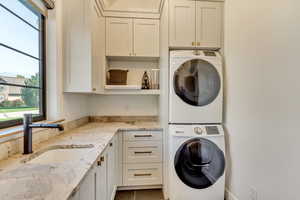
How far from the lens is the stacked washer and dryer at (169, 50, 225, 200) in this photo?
193 cm

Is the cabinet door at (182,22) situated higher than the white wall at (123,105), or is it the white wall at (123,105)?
the cabinet door at (182,22)

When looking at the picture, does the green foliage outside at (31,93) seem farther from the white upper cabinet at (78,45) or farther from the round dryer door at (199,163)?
the round dryer door at (199,163)

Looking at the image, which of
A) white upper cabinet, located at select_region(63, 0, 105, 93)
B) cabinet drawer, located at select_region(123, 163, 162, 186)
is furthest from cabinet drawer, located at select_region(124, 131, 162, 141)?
white upper cabinet, located at select_region(63, 0, 105, 93)

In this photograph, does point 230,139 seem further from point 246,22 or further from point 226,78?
point 246,22

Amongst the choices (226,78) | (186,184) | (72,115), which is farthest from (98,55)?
(186,184)

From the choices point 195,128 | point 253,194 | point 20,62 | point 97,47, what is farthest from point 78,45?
point 253,194

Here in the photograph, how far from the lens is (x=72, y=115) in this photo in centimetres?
224

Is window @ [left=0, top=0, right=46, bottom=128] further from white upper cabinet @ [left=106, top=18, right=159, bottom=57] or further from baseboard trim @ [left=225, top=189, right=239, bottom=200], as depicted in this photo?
baseboard trim @ [left=225, top=189, right=239, bottom=200]

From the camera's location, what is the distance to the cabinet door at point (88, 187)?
0.95m

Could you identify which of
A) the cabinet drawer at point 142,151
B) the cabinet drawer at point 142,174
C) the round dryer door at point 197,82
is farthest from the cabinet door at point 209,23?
the cabinet drawer at point 142,174

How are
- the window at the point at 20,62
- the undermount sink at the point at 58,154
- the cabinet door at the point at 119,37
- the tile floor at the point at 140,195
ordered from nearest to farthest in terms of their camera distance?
the undermount sink at the point at 58,154 → the window at the point at 20,62 → the tile floor at the point at 140,195 → the cabinet door at the point at 119,37

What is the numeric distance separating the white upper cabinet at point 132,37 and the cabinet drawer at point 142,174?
164 centimetres

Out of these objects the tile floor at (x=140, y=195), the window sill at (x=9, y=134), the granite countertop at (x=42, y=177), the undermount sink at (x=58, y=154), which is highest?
the window sill at (x=9, y=134)

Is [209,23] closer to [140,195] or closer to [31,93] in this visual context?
[31,93]
